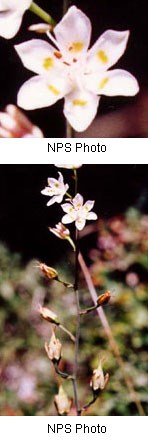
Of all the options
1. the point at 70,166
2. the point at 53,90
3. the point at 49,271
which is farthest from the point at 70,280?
the point at 53,90

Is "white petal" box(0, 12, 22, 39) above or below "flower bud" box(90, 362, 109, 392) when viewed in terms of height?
above

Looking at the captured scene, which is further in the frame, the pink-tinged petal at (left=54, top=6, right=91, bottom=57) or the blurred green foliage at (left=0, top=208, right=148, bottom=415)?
the blurred green foliage at (left=0, top=208, right=148, bottom=415)

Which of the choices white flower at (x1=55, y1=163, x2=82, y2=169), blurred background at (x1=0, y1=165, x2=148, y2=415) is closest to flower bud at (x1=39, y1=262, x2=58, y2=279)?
blurred background at (x1=0, y1=165, x2=148, y2=415)

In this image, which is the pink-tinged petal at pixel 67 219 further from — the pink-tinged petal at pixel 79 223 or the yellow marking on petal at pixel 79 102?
the yellow marking on petal at pixel 79 102

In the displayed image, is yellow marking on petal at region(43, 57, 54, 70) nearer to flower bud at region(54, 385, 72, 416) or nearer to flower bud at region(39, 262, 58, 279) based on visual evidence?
flower bud at region(39, 262, 58, 279)

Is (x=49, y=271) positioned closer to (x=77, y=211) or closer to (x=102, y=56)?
(x=77, y=211)
